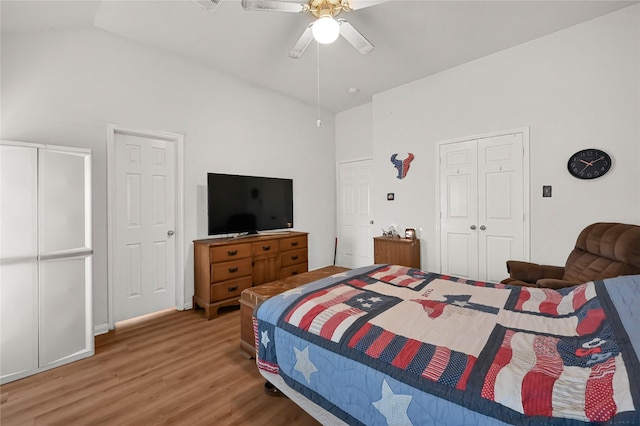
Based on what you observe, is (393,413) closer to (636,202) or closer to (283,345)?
(283,345)

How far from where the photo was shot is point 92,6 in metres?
2.35

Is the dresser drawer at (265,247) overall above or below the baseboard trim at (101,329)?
above

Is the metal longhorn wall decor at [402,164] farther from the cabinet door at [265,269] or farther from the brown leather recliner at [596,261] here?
the cabinet door at [265,269]

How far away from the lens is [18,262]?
2.02 meters

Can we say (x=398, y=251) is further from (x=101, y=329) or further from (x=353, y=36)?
(x=101, y=329)

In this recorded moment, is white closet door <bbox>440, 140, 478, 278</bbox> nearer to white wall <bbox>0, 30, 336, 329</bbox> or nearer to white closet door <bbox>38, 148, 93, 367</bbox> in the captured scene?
white wall <bbox>0, 30, 336, 329</bbox>

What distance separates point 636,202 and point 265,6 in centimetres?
355

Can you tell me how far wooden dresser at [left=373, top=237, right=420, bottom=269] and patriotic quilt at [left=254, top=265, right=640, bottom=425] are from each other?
1.98 m

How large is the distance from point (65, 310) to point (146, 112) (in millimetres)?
2059

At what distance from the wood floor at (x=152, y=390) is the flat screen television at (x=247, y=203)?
136 centimetres

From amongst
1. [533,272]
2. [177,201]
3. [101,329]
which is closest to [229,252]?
[177,201]

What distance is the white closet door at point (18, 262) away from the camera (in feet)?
6.45

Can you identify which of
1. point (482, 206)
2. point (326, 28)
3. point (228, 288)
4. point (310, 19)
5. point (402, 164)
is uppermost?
point (310, 19)

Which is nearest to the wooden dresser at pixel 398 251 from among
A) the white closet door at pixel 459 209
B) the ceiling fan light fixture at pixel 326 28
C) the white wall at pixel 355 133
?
the white closet door at pixel 459 209
